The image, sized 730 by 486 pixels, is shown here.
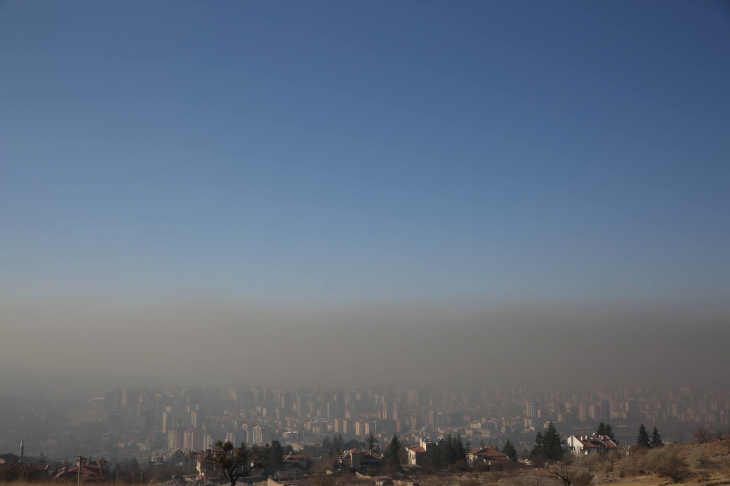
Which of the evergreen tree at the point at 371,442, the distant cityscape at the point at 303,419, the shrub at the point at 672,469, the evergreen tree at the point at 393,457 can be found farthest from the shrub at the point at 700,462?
the distant cityscape at the point at 303,419

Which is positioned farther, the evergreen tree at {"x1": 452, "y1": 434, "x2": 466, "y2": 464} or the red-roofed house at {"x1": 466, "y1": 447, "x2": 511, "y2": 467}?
the red-roofed house at {"x1": 466, "y1": 447, "x2": 511, "y2": 467}

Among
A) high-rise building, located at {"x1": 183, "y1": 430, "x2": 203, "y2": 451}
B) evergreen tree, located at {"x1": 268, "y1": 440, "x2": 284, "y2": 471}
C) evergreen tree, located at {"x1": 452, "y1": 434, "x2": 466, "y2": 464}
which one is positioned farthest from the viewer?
high-rise building, located at {"x1": 183, "y1": 430, "x2": 203, "y2": 451}

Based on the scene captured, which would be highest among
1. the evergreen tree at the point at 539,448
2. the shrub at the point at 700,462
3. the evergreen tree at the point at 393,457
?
the shrub at the point at 700,462

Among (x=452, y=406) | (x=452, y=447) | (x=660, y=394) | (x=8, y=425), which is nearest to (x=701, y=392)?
(x=660, y=394)

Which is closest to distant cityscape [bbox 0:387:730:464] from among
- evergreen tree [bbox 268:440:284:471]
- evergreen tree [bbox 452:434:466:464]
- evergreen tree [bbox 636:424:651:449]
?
evergreen tree [bbox 636:424:651:449]

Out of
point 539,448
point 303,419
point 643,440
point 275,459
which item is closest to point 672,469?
point 539,448

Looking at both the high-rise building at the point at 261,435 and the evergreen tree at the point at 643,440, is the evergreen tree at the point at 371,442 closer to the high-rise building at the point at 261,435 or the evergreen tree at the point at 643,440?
the evergreen tree at the point at 643,440

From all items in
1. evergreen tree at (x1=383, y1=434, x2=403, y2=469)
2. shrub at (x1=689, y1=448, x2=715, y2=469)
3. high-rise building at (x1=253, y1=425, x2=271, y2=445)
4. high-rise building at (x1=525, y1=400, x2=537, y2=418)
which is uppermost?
shrub at (x1=689, y1=448, x2=715, y2=469)

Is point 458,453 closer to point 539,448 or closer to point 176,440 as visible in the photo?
point 539,448

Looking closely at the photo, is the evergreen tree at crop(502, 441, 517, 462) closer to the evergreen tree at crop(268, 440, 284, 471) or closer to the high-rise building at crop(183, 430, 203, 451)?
the evergreen tree at crop(268, 440, 284, 471)

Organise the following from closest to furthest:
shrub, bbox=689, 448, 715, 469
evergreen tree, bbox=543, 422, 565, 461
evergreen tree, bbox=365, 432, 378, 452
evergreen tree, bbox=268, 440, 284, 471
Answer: shrub, bbox=689, 448, 715, 469, evergreen tree, bbox=543, 422, 565, 461, evergreen tree, bbox=268, 440, 284, 471, evergreen tree, bbox=365, 432, 378, 452

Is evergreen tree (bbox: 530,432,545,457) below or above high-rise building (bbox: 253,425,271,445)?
above
